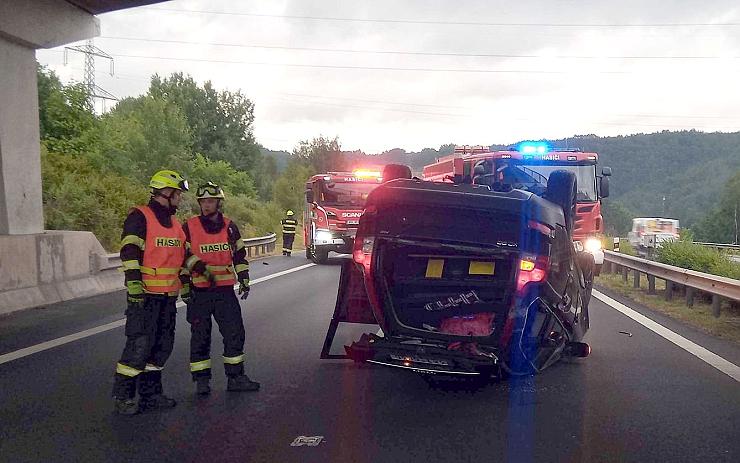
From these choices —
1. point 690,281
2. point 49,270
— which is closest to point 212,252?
point 49,270

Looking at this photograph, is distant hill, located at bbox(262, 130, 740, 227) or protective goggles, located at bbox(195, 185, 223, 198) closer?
protective goggles, located at bbox(195, 185, 223, 198)

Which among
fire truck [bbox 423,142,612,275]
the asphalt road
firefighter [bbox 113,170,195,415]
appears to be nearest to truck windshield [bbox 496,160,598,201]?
fire truck [bbox 423,142,612,275]

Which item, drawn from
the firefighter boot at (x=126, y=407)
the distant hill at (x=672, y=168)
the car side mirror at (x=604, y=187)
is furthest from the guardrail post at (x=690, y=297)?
the distant hill at (x=672, y=168)

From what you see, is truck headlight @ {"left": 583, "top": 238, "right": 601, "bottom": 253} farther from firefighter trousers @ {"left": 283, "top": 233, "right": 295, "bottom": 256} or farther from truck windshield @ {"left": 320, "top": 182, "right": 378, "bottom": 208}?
firefighter trousers @ {"left": 283, "top": 233, "right": 295, "bottom": 256}

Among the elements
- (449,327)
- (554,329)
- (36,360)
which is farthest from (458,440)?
(36,360)

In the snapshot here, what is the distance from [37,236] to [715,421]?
1027cm

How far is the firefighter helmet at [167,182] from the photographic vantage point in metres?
6.41

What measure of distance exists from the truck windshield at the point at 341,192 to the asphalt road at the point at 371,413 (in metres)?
13.5

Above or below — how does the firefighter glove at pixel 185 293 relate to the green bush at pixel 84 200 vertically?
below

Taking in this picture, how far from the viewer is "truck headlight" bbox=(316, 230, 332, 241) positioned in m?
22.3

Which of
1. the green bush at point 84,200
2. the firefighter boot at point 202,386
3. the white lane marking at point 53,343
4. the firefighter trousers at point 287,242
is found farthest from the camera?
the firefighter trousers at point 287,242

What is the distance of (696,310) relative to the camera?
1241 cm

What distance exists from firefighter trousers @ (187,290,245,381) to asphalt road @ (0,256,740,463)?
1.00ft

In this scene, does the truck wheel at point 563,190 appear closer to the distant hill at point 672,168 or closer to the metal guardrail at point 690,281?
the metal guardrail at point 690,281
